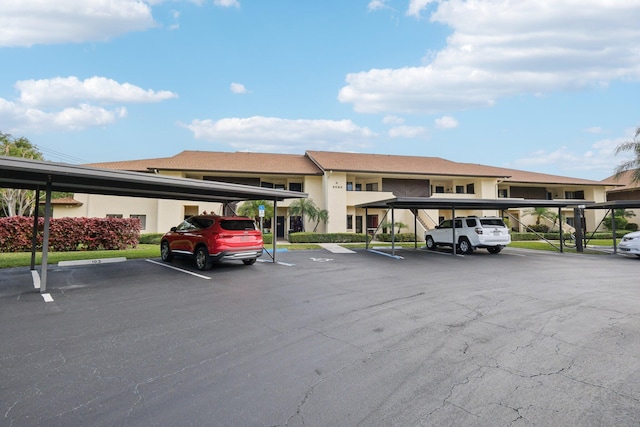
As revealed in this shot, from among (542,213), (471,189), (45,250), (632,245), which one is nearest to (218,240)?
(45,250)

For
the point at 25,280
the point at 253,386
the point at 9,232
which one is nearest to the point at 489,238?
the point at 253,386

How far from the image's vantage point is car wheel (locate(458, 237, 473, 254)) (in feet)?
53.0

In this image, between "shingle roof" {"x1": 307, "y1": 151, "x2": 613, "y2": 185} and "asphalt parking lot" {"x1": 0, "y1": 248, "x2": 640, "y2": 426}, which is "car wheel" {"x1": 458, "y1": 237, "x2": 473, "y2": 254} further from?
"shingle roof" {"x1": 307, "y1": 151, "x2": 613, "y2": 185}

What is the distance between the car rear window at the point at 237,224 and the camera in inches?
406

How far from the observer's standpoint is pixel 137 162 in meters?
26.6

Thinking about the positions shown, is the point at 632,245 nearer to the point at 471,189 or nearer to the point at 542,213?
the point at 542,213

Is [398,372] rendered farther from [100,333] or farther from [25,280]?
[25,280]

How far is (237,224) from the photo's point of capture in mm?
10547

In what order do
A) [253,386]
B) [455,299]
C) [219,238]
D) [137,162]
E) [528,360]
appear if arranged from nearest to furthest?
[253,386] → [528,360] → [455,299] → [219,238] → [137,162]

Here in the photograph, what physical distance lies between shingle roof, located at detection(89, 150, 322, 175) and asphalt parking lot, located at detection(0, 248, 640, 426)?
17.9m

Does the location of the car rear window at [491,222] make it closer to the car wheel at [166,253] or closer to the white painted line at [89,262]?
the car wheel at [166,253]

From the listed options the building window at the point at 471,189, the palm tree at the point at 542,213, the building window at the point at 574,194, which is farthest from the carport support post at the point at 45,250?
the building window at the point at 574,194

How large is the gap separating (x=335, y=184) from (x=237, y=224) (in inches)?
656

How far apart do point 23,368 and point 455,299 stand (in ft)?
22.9
